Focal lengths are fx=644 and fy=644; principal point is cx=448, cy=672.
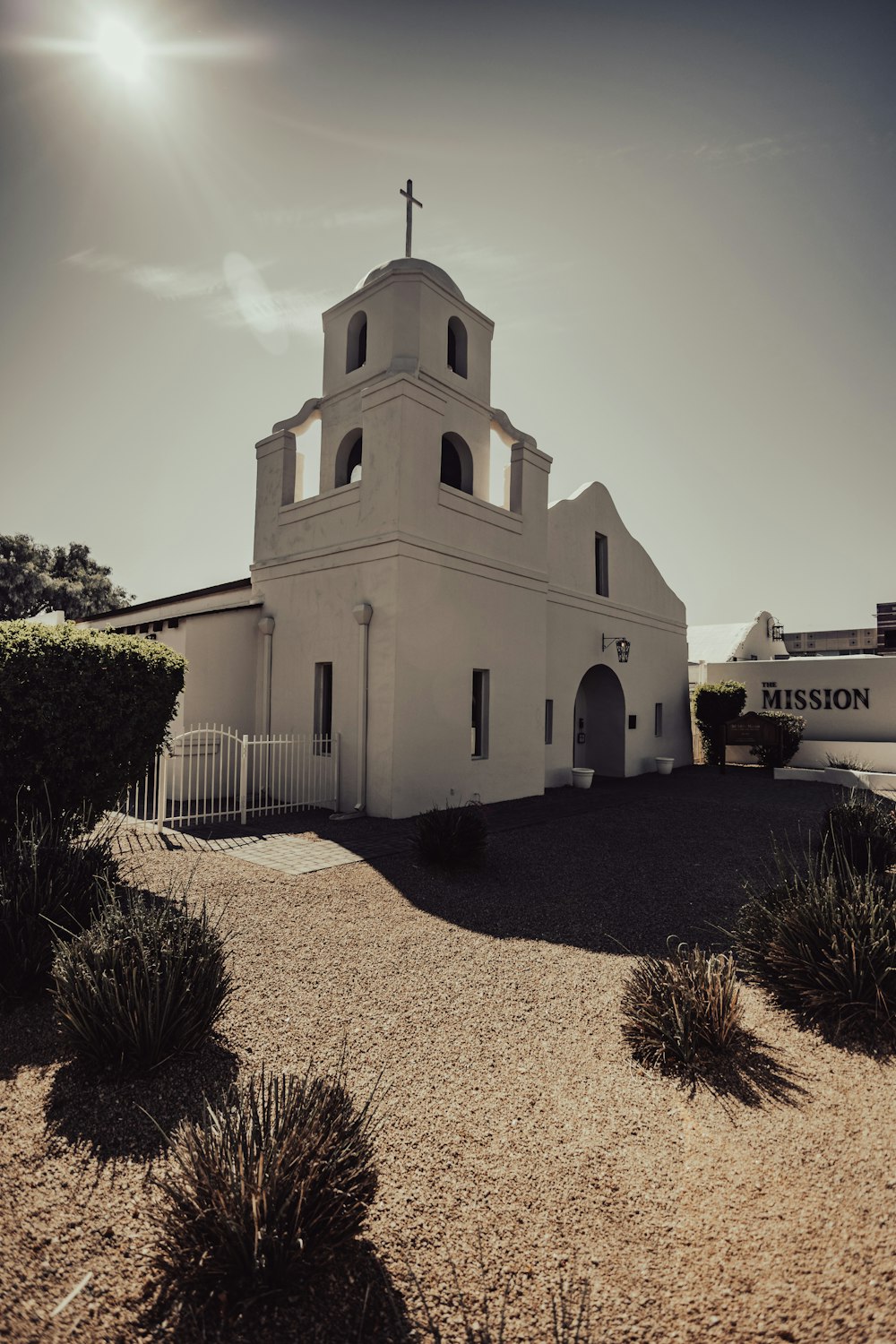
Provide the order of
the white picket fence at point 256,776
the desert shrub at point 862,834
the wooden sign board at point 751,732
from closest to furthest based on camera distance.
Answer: the desert shrub at point 862,834 → the white picket fence at point 256,776 → the wooden sign board at point 751,732

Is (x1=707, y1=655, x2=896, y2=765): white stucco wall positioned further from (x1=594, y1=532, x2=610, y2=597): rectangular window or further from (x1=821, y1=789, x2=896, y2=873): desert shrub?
(x1=821, y1=789, x2=896, y2=873): desert shrub

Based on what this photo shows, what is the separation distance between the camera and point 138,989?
360 cm

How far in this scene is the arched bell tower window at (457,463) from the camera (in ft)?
43.1

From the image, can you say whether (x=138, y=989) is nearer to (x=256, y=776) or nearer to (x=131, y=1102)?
(x=131, y=1102)

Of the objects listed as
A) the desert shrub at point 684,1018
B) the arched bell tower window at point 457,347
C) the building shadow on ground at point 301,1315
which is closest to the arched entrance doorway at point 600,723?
the arched bell tower window at point 457,347

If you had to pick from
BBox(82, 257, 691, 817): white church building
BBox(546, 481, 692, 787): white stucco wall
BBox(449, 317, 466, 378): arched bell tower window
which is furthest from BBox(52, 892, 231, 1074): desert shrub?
BBox(449, 317, 466, 378): arched bell tower window

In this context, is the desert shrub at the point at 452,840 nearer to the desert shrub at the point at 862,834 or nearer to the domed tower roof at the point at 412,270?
the desert shrub at the point at 862,834

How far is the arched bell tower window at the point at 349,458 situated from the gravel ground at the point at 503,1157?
947 cm

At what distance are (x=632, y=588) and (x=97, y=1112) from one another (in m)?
17.1

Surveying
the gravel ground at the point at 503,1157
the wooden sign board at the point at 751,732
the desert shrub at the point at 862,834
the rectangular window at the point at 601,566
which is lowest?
the gravel ground at the point at 503,1157

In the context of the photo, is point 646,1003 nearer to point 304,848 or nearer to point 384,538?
point 304,848

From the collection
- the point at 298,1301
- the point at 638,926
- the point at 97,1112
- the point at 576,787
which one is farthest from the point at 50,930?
the point at 576,787

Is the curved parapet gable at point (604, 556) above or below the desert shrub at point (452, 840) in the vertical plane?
above

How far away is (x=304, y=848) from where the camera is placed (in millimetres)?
8602
